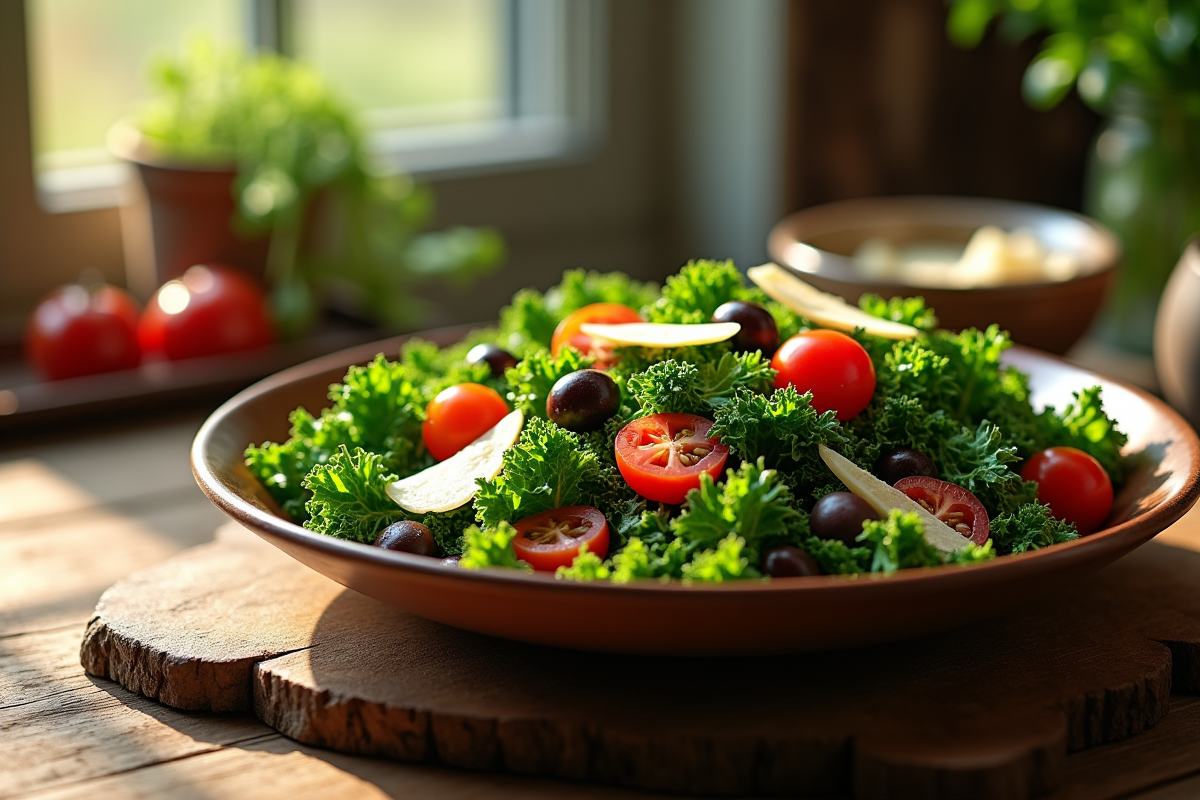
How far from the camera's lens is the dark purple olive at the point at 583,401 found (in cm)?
114

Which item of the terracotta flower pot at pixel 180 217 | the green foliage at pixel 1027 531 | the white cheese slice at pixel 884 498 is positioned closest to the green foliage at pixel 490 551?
the white cheese slice at pixel 884 498

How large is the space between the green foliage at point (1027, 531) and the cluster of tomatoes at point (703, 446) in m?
0.02

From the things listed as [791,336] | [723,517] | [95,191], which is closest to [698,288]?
[791,336]

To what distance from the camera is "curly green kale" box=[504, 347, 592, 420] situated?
1.22 meters

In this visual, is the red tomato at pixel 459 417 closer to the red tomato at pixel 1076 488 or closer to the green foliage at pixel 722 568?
the green foliage at pixel 722 568

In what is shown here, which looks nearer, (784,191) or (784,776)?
(784,776)

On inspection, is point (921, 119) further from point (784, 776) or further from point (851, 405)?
point (784, 776)

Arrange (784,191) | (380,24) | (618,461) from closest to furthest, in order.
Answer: (618,461), (380,24), (784,191)

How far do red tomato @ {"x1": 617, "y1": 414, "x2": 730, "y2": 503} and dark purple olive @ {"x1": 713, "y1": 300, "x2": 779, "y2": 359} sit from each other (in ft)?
0.36

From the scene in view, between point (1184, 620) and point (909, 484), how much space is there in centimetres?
32

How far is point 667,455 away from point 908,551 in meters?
0.20

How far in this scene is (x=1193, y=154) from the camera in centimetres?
207

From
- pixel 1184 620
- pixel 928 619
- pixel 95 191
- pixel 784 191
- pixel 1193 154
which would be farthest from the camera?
pixel 784 191

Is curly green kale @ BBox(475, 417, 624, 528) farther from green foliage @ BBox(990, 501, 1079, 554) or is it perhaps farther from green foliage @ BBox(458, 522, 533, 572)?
green foliage @ BBox(990, 501, 1079, 554)
